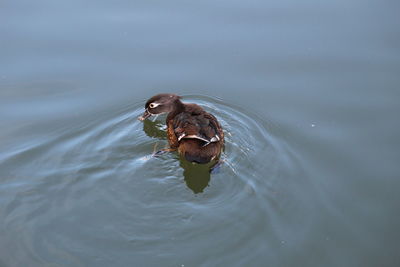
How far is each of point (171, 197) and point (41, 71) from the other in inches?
165

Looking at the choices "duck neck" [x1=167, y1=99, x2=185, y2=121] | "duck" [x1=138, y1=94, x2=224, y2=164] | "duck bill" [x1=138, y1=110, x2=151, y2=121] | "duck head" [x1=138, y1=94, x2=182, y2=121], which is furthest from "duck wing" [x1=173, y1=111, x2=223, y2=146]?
"duck bill" [x1=138, y1=110, x2=151, y2=121]

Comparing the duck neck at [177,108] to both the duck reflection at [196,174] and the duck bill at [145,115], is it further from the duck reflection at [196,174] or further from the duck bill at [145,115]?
the duck reflection at [196,174]

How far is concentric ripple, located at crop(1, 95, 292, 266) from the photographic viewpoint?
538 cm

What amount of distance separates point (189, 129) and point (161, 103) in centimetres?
128

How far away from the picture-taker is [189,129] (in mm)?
6746

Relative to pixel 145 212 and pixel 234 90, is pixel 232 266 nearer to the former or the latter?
pixel 145 212

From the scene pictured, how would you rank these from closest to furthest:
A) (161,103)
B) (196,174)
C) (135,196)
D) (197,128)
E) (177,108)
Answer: (135,196), (196,174), (197,128), (177,108), (161,103)

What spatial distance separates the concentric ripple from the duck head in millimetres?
534

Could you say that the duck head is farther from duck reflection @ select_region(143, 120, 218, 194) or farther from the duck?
duck reflection @ select_region(143, 120, 218, 194)

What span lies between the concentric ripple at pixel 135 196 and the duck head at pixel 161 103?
21.0 inches

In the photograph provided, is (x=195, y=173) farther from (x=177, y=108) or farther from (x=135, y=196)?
(x=177, y=108)

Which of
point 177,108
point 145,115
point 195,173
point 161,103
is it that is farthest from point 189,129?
point 145,115

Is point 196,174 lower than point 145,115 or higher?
lower

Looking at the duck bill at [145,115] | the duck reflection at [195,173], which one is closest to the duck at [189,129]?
the duck bill at [145,115]
